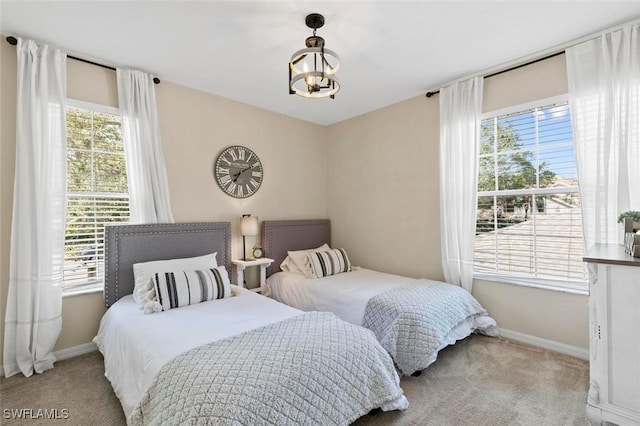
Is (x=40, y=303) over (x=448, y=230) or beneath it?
beneath

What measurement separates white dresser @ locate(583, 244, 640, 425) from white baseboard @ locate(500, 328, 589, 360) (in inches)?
47.0

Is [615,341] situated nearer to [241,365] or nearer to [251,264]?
[241,365]

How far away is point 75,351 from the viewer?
109 inches

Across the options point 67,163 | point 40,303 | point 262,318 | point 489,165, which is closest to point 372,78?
point 489,165

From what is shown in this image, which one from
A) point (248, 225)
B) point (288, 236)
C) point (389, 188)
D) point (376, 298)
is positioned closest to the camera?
point (376, 298)

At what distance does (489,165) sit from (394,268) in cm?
166

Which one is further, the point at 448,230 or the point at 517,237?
the point at 448,230

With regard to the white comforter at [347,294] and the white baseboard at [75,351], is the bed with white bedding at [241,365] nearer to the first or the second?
the white baseboard at [75,351]

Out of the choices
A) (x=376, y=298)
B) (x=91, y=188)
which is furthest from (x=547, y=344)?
(x=91, y=188)

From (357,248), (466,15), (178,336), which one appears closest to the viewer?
(178,336)

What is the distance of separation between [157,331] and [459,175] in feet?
10.2

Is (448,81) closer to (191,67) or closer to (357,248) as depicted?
(357,248)

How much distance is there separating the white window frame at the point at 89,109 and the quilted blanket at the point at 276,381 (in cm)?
181

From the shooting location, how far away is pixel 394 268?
3990mm
